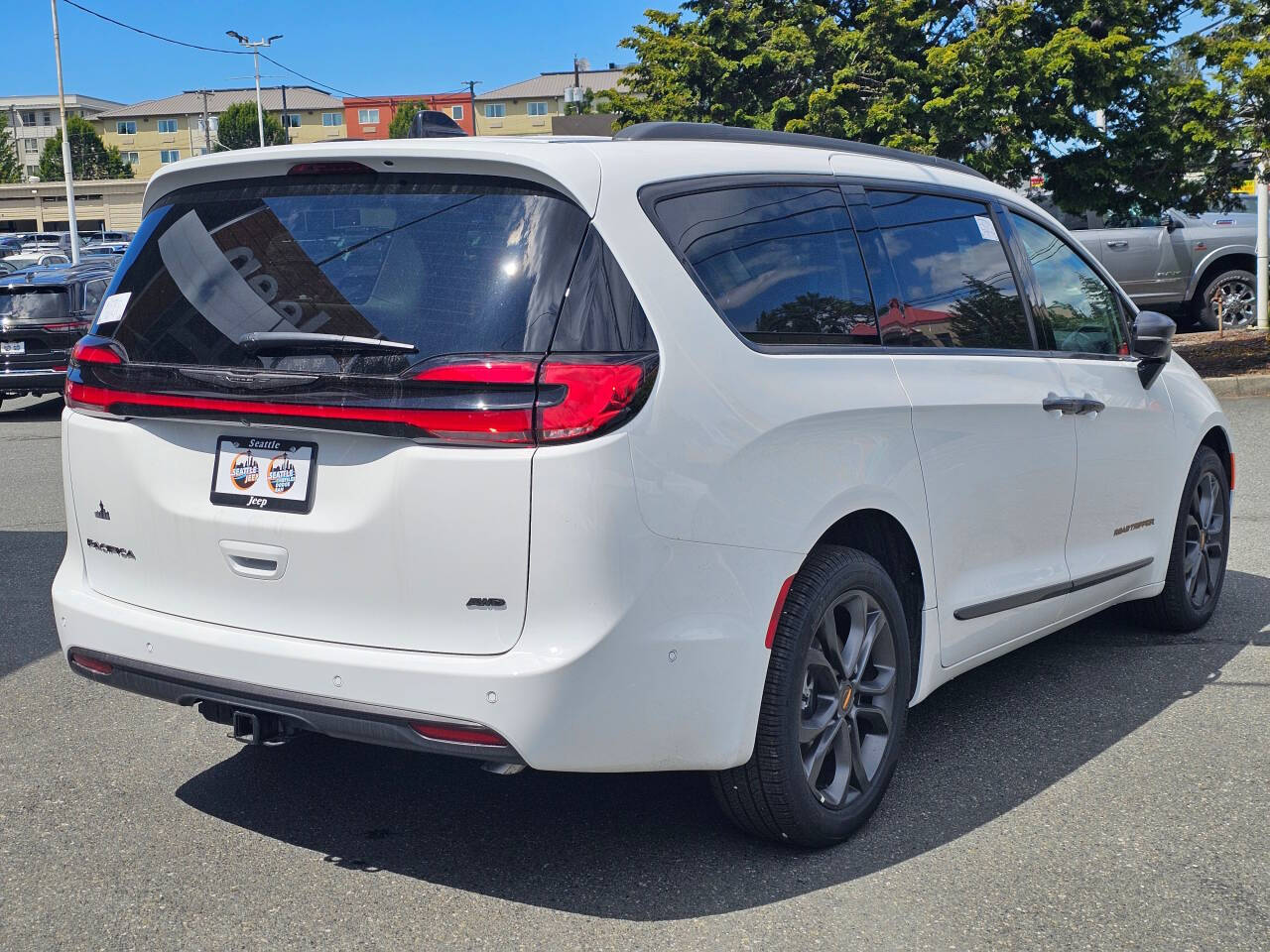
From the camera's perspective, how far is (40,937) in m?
3.19

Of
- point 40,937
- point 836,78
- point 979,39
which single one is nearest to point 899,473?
point 40,937

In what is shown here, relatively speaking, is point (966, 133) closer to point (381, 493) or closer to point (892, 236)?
point (892, 236)

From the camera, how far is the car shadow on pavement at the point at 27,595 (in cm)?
571

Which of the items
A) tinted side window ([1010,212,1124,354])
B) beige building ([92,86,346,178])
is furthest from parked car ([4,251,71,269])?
beige building ([92,86,346,178])

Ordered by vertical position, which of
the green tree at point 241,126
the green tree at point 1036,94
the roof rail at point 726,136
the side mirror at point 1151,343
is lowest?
the side mirror at point 1151,343

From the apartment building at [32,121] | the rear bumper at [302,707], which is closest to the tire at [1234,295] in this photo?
the rear bumper at [302,707]

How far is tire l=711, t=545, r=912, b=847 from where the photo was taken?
3.44 m

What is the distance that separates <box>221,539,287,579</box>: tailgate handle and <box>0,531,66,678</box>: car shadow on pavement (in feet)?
8.44

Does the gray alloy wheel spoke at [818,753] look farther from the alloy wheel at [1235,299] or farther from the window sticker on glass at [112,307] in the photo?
the alloy wheel at [1235,299]

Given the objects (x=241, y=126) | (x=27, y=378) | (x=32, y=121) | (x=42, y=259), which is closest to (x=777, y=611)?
(x=27, y=378)

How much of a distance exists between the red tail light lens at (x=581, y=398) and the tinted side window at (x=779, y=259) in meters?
0.47

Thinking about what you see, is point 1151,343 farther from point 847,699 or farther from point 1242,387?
point 1242,387

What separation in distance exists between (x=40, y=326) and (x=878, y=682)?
13.7 metres

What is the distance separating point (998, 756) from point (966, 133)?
44.2ft
